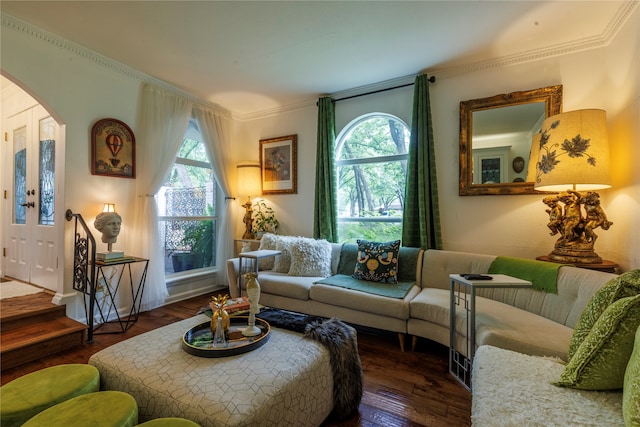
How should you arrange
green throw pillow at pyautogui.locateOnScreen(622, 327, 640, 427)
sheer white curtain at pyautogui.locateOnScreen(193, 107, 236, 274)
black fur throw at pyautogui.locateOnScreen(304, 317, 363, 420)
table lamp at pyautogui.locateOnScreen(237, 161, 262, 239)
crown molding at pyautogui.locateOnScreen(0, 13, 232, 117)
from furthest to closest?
1. table lamp at pyautogui.locateOnScreen(237, 161, 262, 239)
2. sheer white curtain at pyautogui.locateOnScreen(193, 107, 236, 274)
3. crown molding at pyautogui.locateOnScreen(0, 13, 232, 117)
4. black fur throw at pyautogui.locateOnScreen(304, 317, 363, 420)
5. green throw pillow at pyautogui.locateOnScreen(622, 327, 640, 427)

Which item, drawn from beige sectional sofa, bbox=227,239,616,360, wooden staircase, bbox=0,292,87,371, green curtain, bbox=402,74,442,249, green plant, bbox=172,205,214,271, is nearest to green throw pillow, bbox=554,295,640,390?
beige sectional sofa, bbox=227,239,616,360

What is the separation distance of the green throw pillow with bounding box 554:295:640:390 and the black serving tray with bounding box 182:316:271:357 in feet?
4.56

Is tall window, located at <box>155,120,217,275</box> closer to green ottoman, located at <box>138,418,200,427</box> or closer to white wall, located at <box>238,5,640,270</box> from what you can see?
white wall, located at <box>238,5,640,270</box>

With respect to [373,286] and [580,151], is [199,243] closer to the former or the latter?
[373,286]

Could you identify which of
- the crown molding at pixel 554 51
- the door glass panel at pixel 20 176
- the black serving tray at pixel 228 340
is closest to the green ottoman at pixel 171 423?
the black serving tray at pixel 228 340

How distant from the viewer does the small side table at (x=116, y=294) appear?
273 centimetres

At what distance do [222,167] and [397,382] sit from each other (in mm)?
3484

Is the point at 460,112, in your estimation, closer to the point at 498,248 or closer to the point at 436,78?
the point at 436,78

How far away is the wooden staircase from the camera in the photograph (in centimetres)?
213

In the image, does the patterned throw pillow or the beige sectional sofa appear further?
the patterned throw pillow

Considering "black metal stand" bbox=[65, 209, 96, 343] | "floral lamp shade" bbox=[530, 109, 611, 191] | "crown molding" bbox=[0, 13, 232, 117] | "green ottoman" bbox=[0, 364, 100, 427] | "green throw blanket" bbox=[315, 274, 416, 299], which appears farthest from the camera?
"black metal stand" bbox=[65, 209, 96, 343]

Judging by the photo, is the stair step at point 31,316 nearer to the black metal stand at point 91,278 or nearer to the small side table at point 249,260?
the black metal stand at point 91,278

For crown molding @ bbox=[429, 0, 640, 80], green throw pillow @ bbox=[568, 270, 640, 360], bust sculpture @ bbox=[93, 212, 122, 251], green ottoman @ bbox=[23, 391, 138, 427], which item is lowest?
green ottoman @ bbox=[23, 391, 138, 427]

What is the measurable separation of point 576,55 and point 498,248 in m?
1.88
